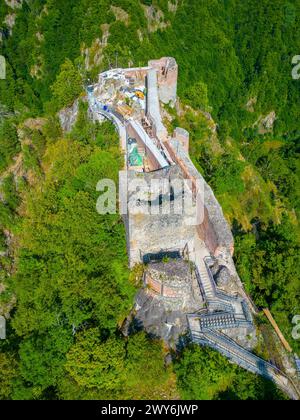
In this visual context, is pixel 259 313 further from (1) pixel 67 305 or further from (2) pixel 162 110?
(2) pixel 162 110

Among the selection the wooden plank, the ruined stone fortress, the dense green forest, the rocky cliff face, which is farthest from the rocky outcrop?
the rocky cliff face

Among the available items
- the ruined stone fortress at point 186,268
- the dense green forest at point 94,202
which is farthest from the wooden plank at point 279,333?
the ruined stone fortress at point 186,268

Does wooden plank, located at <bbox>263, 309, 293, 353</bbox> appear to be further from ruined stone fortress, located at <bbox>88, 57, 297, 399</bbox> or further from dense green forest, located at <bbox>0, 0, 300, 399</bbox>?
ruined stone fortress, located at <bbox>88, 57, 297, 399</bbox>

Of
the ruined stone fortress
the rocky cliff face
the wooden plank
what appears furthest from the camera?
the rocky cliff face

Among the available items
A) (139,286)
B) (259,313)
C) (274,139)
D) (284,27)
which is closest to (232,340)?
(259,313)

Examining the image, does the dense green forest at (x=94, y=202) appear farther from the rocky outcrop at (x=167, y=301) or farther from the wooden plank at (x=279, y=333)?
the rocky outcrop at (x=167, y=301)

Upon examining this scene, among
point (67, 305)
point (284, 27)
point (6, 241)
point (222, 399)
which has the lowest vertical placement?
point (222, 399)

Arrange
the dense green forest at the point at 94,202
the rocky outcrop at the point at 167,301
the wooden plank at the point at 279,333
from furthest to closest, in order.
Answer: the wooden plank at the point at 279,333 < the rocky outcrop at the point at 167,301 < the dense green forest at the point at 94,202

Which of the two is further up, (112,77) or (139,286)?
(112,77)

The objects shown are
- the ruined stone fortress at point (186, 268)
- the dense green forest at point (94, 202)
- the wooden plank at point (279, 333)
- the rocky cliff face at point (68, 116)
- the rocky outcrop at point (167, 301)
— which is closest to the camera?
the dense green forest at point (94, 202)
